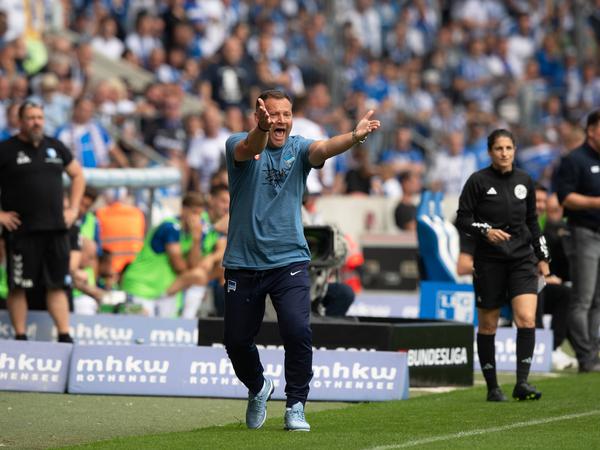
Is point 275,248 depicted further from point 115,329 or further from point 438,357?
point 115,329

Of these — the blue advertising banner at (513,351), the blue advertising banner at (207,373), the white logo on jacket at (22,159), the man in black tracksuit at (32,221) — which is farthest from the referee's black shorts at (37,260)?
the blue advertising banner at (513,351)

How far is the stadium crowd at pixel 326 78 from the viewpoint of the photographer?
68.3 feet

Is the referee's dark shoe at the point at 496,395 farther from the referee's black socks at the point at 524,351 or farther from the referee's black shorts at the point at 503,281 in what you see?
the referee's black shorts at the point at 503,281

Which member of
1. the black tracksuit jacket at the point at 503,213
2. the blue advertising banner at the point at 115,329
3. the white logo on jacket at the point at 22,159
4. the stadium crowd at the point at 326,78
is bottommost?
the blue advertising banner at the point at 115,329

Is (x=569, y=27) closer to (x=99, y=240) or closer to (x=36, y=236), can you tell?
(x=99, y=240)

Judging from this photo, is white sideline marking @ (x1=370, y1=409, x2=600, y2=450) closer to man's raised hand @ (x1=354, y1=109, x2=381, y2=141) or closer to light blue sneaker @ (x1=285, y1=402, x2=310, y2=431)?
light blue sneaker @ (x1=285, y1=402, x2=310, y2=431)

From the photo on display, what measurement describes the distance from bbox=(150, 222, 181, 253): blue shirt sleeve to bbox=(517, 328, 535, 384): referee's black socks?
550 centimetres

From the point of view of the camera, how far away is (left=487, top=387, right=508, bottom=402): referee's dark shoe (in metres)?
10.7

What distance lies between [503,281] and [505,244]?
28cm

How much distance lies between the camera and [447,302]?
14.3 m

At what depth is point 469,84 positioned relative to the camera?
95.6 ft

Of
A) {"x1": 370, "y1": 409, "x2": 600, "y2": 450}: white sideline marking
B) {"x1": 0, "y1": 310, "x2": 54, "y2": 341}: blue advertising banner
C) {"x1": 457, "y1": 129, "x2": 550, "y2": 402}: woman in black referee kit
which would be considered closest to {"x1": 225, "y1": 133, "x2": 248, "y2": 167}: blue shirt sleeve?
{"x1": 370, "y1": 409, "x2": 600, "y2": 450}: white sideline marking

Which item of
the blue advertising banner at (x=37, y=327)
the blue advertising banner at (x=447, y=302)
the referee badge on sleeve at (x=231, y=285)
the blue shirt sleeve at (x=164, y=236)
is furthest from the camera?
the blue shirt sleeve at (x=164, y=236)

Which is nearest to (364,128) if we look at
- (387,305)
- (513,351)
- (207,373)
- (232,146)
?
(232,146)
